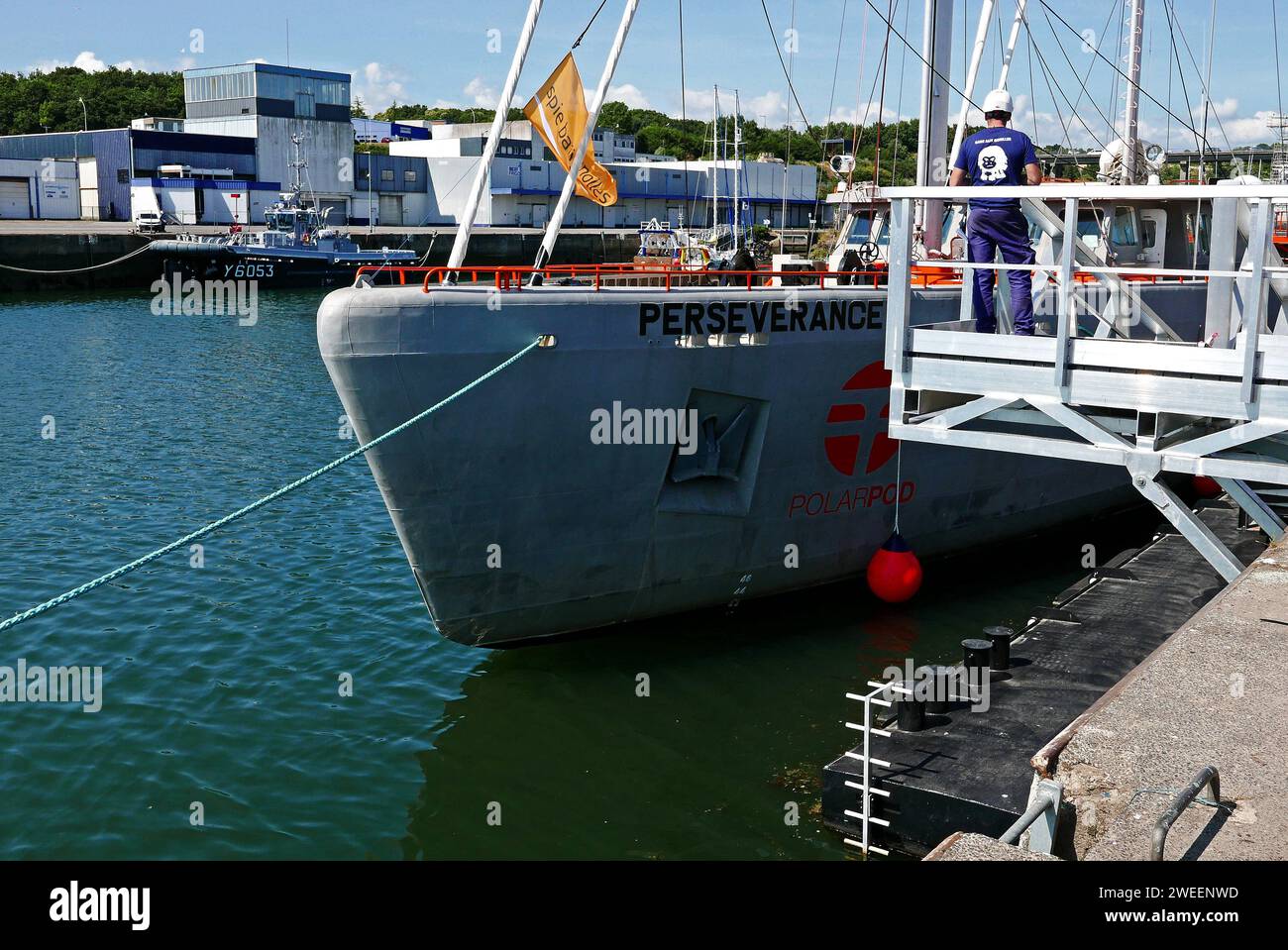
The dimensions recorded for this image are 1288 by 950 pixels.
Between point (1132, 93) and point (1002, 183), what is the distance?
28.6 feet

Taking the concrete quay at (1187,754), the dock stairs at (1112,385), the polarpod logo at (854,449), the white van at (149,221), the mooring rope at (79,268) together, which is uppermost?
the white van at (149,221)

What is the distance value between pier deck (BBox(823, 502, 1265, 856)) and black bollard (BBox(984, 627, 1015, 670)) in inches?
5.8

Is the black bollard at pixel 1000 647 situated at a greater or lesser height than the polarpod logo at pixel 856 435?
lesser

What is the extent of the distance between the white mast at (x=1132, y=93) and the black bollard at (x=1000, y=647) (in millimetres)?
9116

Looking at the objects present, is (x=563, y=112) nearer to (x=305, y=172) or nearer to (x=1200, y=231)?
(x=1200, y=231)

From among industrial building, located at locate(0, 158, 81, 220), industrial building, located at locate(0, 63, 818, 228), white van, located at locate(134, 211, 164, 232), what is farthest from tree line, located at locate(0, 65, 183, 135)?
white van, located at locate(134, 211, 164, 232)

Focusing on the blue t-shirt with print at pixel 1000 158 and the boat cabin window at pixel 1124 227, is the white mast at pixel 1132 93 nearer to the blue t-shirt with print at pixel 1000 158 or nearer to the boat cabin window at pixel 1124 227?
the boat cabin window at pixel 1124 227

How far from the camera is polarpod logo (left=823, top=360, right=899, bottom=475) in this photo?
41.5ft

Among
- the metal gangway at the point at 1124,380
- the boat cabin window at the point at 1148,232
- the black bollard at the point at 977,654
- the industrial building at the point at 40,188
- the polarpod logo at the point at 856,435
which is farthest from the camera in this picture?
the industrial building at the point at 40,188

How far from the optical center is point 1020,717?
9016 millimetres

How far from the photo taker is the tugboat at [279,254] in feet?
196
